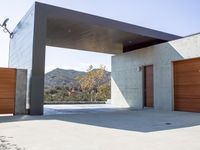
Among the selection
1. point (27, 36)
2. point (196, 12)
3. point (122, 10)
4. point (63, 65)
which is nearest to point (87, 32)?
point (122, 10)

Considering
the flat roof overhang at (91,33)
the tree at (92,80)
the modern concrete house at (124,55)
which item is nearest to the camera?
the modern concrete house at (124,55)

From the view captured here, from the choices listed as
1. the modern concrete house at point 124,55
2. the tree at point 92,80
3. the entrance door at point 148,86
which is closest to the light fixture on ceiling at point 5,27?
the modern concrete house at point 124,55

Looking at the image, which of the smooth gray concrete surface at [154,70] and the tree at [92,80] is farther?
the tree at [92,80]

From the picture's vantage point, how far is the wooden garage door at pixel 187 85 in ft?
39.0

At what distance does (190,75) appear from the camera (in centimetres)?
1217

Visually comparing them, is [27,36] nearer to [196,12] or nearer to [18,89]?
[18,89]

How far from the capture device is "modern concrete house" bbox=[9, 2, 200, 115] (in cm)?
1020

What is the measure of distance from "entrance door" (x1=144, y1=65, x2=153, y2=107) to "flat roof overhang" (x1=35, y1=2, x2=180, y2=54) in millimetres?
1845

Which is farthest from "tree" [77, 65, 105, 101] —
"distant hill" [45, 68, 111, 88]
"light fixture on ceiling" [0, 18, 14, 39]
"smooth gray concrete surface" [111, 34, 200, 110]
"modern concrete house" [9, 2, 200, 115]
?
"light fixture on ceiling" [0, 18, 14, 39]

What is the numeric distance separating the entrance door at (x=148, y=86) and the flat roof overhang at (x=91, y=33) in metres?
1.84

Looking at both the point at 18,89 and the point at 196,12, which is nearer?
the point at 18,89

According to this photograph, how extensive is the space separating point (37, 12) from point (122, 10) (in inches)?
177

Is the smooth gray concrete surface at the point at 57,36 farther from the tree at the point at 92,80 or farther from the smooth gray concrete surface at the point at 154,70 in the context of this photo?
the tree at the point at 92,80

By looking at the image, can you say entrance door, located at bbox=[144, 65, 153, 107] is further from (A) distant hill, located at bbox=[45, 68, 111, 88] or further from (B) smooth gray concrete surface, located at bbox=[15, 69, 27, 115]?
(A) distant hill, located at bbox=[45, 68, 111, 88]
